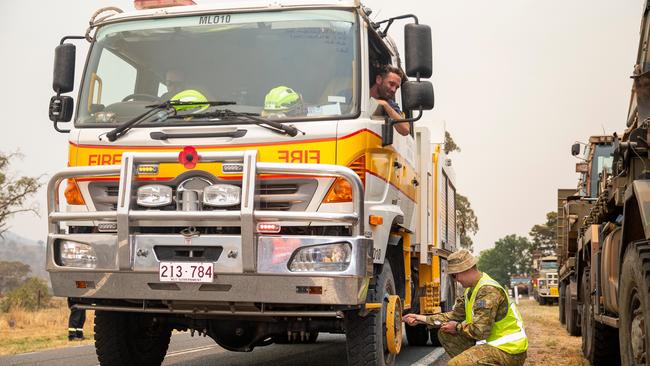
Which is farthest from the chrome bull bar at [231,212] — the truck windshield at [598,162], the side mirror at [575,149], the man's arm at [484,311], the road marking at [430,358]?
the truck windshield at [598,162]

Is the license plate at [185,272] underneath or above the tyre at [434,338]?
above

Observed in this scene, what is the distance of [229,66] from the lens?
6.49 m

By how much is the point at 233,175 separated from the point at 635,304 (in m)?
3.01

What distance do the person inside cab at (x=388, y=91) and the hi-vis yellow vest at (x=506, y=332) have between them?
1737mm

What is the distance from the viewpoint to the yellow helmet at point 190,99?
20.5 ft

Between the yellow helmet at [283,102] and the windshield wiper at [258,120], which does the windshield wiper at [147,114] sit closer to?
the windshield wiper at [258,120]

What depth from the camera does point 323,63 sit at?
6324 mm

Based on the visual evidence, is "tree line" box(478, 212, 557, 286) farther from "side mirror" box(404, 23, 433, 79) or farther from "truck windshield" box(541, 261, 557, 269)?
"side mirror" box(404, 23, 433, 79)

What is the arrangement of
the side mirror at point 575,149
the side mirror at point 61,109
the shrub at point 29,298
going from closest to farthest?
the side mirror at point 61,109 → the side mirror at point 575,149 → the shrub at point 29,298

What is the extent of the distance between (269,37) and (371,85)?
90cm

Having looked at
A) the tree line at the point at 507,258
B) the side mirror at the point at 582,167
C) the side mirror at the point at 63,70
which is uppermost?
the side mirror at the point at 63,70

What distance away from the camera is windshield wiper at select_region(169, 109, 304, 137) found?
5895 millimetres

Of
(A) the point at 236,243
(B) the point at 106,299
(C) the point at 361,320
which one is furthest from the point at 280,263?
(B) the point at 106,299

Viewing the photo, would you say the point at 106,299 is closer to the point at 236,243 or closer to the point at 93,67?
the point at 236,243
